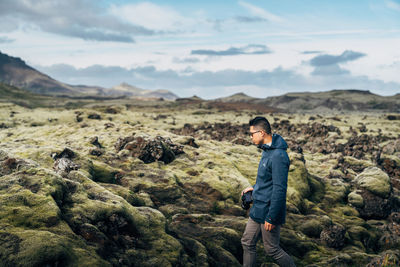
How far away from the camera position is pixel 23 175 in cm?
1236

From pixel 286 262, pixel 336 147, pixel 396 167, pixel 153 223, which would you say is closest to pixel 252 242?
pixel 286 262

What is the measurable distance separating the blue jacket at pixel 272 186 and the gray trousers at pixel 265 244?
0.32 metres

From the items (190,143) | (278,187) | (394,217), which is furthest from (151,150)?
(394,217)

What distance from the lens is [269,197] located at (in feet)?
→ 33.0

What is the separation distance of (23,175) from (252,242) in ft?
28.2

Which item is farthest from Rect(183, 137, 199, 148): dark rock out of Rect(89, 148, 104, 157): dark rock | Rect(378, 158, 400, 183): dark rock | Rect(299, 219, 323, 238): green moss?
Rect(378, 158, 400, 183): dark rock

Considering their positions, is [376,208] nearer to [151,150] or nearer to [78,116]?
[151,150]

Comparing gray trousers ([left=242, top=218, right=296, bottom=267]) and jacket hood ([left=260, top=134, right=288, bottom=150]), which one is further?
gray trousers ([left=242, top=218, right=296, bottom=267])

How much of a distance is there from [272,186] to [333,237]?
35.0 ft

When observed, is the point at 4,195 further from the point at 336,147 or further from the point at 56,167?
the point at 336,147

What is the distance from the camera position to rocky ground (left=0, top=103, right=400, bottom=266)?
33.8 ft

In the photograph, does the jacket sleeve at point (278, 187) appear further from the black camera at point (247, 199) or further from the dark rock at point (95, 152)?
the dark rock at point (95, 152)

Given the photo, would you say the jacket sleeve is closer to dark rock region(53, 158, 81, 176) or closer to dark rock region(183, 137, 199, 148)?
dark rock region(53, 158, 81, 176)

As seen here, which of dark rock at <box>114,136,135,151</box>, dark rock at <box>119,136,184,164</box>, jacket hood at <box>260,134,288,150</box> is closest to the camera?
jacket hood at <box>260,134,288,150</box>
